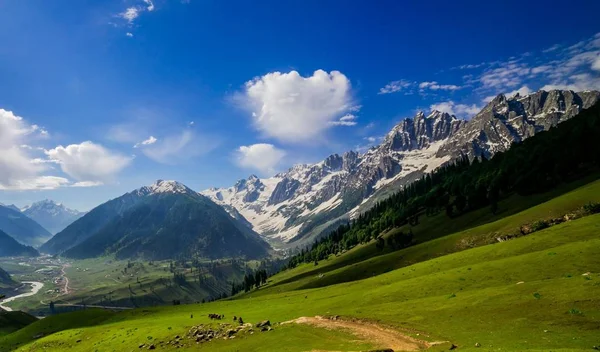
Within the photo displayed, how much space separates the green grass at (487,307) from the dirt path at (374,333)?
6.55 ft

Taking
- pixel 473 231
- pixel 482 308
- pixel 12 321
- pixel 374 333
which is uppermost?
pixel 473 231

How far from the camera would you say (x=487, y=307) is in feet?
119

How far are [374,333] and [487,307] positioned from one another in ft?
40.1

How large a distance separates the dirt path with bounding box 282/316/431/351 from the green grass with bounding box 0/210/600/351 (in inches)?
78.7

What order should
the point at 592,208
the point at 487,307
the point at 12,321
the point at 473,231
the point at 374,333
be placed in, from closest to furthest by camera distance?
the point at 487,307 → the point at 374,333 → the point at 592,208 → the point at 473,231 → the point at 12,321

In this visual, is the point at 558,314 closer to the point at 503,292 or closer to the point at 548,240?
the point at 503,292

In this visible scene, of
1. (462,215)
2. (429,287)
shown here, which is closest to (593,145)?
(462,215)

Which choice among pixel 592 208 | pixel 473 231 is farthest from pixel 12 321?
pixel 592 208

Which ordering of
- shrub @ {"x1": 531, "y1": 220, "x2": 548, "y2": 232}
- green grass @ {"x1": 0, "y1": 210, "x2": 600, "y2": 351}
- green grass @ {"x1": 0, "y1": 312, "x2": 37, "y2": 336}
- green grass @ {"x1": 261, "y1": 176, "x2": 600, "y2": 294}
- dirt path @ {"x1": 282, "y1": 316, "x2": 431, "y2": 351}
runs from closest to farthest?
green grass @ {"x1": 0, "y1": 210, "x2": 600, "y2": 351}, dirt path @ {"x1": 282, "y1": 316, "x2": 431, "y2": 351}, shrub @ {"x1": 531, "y1": 220, "x2": 548, "y2": 232}, green grass @ {"x1": 261, "y1": 176, "x2": 600, "y2": 294}, green grass @ {"x1": 0, "y1": 312, "x2": 37, "y2": 336}

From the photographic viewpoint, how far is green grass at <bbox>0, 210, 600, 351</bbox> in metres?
28.6

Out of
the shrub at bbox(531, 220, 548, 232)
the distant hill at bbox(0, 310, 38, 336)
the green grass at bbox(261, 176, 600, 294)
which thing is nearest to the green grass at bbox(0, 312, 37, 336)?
the distant hill at bbox(0, 310, 38, 336)

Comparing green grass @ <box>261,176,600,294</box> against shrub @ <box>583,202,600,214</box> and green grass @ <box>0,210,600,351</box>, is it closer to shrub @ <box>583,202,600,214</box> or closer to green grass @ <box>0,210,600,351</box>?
shrub @ <box>583,202,600,214</box>

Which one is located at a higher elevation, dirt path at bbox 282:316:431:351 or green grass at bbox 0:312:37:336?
dirt path at bbox 282:316:431:351

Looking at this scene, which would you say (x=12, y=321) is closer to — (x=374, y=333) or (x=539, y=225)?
(x=374, y=333)
